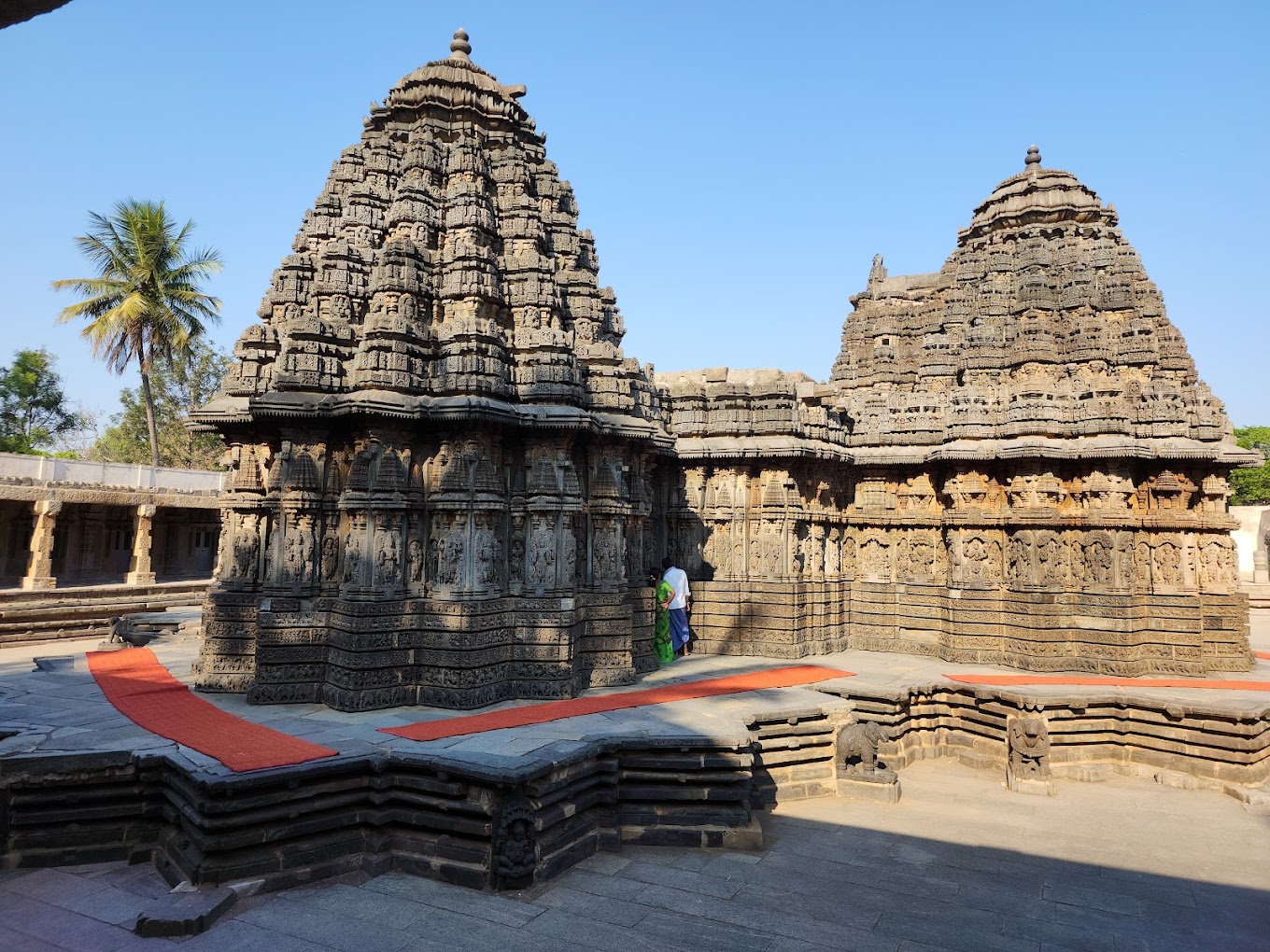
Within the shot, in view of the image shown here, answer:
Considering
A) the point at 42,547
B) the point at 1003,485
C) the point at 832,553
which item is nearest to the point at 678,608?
the point at 832,553

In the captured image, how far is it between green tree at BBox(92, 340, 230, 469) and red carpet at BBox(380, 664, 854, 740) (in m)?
32.6

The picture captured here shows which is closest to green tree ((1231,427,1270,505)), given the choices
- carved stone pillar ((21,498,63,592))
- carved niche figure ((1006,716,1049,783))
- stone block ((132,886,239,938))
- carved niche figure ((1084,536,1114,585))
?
carved niche figure ((1084,536,1114,585))

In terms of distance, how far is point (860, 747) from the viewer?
10.0m

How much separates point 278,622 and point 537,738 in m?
4.36

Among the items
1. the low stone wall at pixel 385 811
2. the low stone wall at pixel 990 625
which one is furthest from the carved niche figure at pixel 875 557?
the low stone wall at pixel 385 811

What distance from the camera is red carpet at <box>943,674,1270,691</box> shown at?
12.9 meters

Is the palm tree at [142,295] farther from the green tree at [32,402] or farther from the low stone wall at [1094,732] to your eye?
the low stone wall at [1094,732]

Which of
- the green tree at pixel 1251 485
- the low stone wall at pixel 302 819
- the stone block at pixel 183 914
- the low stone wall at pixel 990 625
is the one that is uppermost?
the green tree at pixel 1251 485

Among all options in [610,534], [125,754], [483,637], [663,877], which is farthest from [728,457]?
[125,754]

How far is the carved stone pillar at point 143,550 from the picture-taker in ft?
75.9

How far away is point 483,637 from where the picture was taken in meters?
10.3

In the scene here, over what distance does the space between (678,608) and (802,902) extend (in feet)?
25.4

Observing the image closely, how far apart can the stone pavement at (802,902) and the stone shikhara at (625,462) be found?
3396 mm

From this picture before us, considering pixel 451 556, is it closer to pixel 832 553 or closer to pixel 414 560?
pixel 414 560
